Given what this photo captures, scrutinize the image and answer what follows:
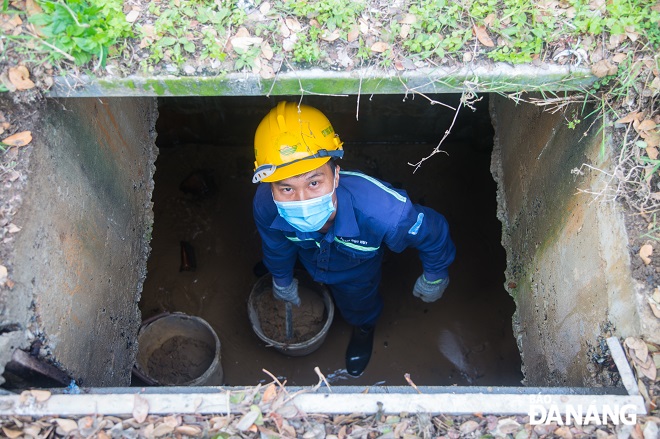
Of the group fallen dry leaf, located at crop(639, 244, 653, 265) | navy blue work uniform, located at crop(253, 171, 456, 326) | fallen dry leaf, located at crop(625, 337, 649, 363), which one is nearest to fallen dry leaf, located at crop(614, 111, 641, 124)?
fallen dry leaf, located at crop(639, 244, 653, 265)

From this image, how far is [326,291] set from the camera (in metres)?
4.63

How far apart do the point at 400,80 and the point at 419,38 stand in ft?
0.72

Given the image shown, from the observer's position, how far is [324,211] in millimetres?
3035

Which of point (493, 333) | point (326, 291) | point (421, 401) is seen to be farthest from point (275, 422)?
point (493, 333)

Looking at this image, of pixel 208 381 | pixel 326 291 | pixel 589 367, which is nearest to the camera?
pixel 589 367

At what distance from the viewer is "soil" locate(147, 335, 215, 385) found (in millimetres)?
4254

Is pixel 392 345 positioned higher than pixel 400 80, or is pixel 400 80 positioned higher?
pixel 400 80

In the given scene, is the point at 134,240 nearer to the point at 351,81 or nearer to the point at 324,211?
the point at 324,211

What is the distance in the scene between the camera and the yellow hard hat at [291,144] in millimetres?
2949

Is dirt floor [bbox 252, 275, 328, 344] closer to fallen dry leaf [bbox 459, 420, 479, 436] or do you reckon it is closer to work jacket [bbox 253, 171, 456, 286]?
work jacket [bbox 253, 171, 456, 286]

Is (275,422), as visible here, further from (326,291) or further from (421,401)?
(326,291)

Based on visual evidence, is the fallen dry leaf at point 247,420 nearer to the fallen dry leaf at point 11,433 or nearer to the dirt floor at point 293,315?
the fallen dry leaf at point 11,433

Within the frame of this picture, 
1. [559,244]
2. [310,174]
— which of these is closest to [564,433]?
[559,244]

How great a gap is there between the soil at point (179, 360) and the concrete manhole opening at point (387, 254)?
499 millimetres
